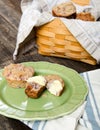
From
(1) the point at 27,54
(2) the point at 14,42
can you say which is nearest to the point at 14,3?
(2) the point at 14,42

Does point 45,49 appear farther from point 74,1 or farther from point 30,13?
point 74,1

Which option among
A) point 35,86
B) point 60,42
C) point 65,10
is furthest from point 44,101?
point 65,10

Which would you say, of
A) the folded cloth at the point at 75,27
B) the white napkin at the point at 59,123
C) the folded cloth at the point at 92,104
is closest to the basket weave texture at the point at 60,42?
the folded cloth at the point at 75,27

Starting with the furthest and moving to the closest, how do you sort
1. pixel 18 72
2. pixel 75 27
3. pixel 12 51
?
pixel 12 51 < pixel 75 27 < pixel 18 72

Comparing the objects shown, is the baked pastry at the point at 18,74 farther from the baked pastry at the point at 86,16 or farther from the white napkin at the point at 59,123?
the baked pastry at the point at 86,16

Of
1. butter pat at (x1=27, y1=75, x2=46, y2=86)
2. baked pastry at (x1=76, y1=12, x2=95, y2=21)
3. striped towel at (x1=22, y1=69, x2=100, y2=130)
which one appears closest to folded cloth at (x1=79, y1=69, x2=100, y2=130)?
striped towel at (x1=22, y1=69, x2=100, y2=130)

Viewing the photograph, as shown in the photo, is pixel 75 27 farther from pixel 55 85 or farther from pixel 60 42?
pixel 55 85

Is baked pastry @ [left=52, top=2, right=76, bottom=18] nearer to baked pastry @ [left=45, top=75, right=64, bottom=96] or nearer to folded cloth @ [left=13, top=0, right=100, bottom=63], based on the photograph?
folded cloth @ [left=13, top=0, right=100, bottom=63]
